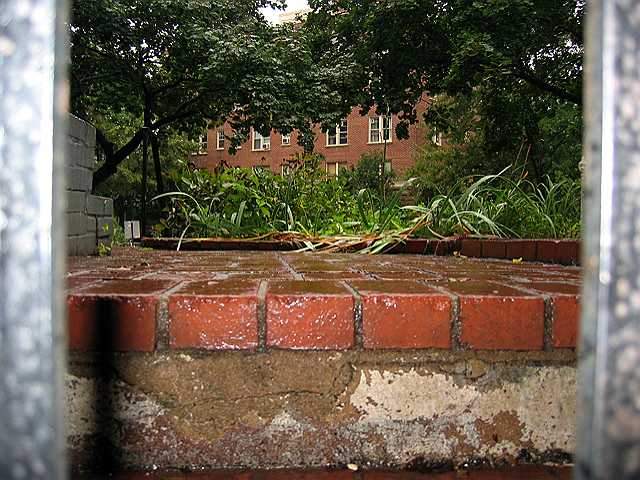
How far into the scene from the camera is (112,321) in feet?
2.87

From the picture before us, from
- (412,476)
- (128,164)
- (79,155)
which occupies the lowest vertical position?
(412,476)

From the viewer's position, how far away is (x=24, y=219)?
223 mm

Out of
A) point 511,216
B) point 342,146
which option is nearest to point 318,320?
point 511,216

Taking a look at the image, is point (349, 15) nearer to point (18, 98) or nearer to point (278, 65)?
point (278, 65)

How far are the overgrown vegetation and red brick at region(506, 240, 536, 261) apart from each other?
33 centimetres

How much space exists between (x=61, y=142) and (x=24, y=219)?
4 cm

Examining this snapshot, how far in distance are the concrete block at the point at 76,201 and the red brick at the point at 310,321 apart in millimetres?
1630

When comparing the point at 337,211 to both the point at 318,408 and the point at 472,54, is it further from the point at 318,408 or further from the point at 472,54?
the point at 318,408

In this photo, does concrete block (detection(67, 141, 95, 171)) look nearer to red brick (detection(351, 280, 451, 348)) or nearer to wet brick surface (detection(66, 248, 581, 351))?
wet brick surface (detection(66, 248, 581, 351))

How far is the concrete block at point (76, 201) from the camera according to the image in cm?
→ 217

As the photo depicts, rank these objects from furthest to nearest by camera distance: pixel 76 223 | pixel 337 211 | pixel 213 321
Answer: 1. pixel 337 211
2. pixel 76 223
3. pixel 213 321

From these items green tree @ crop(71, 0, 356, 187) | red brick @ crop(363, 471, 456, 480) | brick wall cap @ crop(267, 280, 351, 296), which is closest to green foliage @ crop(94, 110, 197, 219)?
green tree @ crop(71, 0, 356, 187)

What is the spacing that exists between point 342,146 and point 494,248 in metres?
21.2

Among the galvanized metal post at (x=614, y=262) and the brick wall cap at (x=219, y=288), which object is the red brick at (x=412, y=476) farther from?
the galvanized metal post at (x=614, y=262)
